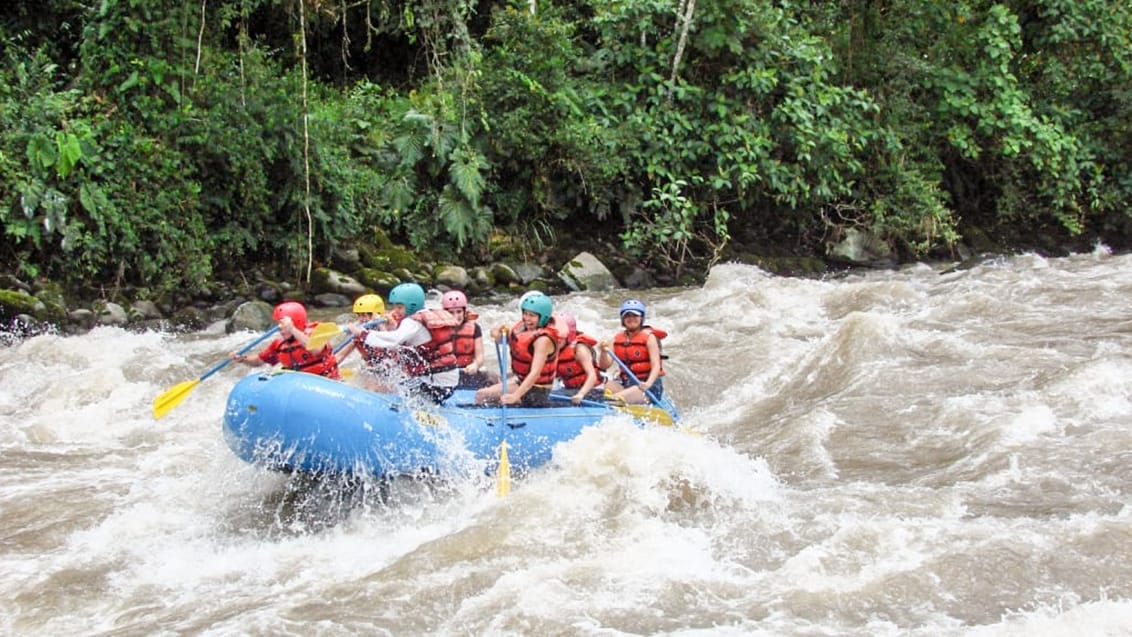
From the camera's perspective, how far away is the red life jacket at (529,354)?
6.75 m

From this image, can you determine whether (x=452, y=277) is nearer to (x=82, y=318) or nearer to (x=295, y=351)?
(x=82, y=318)

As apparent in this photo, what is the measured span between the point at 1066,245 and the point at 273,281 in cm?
1077

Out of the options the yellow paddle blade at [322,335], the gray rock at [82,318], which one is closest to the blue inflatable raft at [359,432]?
the yellow paddle blade at [322,335]

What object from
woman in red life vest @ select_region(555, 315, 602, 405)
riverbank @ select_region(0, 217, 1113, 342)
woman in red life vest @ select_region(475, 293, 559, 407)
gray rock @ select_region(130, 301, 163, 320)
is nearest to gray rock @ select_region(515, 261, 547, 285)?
riverbank @ select_region(0, 217, 1113, 342)

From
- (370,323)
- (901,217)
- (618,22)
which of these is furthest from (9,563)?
(901,217)

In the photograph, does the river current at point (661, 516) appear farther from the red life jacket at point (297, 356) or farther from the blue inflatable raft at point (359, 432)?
the red life jacket at point (297, 356)

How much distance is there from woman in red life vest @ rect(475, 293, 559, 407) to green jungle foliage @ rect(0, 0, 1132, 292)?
5.38m

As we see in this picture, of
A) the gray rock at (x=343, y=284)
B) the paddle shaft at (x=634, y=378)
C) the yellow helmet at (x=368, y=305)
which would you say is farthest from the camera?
the gray rock at (x=343, y=284)

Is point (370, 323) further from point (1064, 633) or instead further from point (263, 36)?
point (263, 36)

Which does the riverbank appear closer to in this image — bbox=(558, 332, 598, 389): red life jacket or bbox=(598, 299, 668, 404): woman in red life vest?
bbox=(598, 299, 668, 404): woman in red life vest

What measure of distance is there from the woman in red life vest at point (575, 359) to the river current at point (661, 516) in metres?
0.51

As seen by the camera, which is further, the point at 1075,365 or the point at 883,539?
the point at 1075,365

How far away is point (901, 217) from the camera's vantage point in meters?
14.5

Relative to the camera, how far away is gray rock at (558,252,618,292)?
41.9 ft
